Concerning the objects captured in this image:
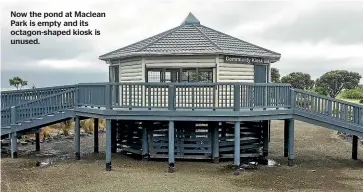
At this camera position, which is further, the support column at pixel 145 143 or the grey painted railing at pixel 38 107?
the grey painted railing at pixel 38 107

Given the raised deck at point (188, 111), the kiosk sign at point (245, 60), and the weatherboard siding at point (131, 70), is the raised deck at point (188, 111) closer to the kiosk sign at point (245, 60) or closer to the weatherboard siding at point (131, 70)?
the weatherboard siding at point (131, 70)

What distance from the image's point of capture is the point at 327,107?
15.0 meters

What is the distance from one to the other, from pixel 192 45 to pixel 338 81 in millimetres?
76245

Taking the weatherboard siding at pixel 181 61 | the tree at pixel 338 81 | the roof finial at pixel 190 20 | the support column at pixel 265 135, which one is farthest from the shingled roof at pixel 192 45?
the tree at pixel 338 81

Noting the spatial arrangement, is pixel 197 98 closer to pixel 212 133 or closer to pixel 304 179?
pixel 212 133

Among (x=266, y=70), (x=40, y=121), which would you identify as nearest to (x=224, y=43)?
(x=266, y=70)

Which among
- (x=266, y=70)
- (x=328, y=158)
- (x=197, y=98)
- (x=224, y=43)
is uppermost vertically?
(x=224, y=43)

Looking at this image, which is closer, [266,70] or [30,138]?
[266,70]

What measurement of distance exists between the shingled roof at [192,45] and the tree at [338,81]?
71.3 metres

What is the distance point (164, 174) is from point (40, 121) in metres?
6.42

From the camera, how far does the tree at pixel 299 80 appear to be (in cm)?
8612

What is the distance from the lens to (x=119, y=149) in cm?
1931

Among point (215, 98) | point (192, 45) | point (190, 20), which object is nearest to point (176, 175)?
point (215, 98)

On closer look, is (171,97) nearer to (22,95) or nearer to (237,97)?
(237,97)
